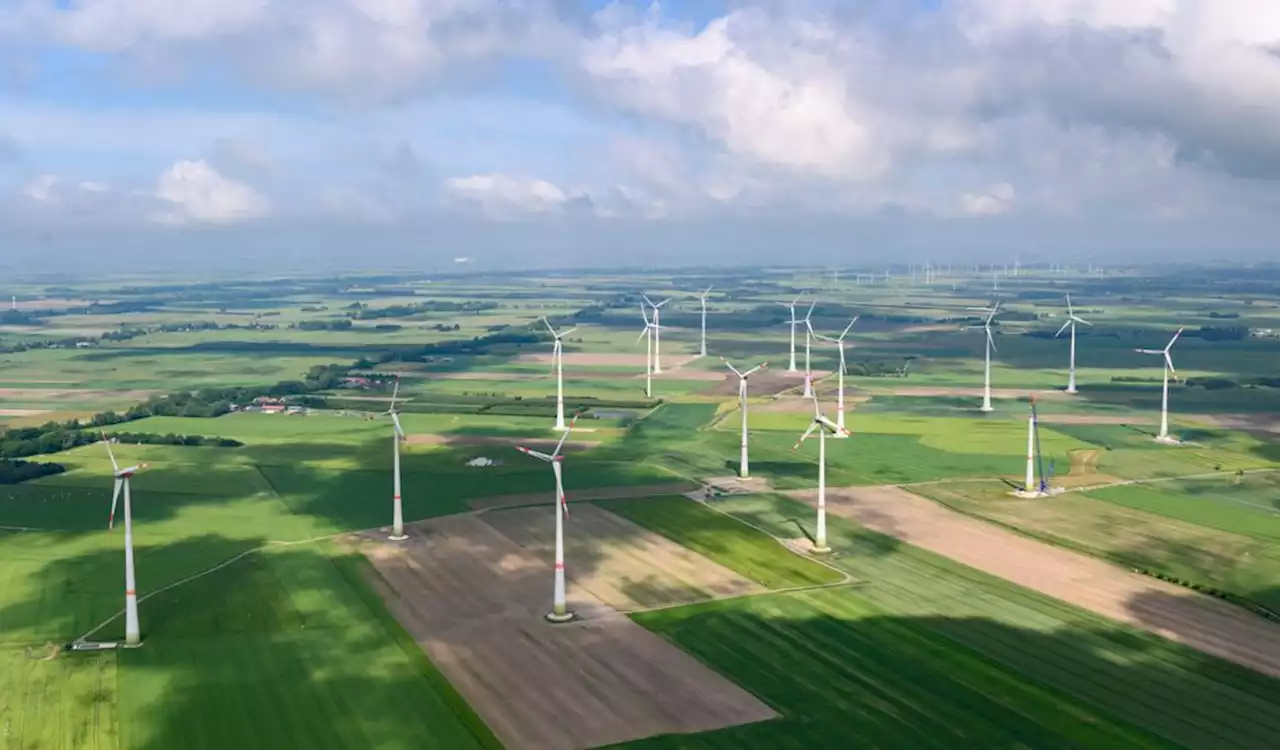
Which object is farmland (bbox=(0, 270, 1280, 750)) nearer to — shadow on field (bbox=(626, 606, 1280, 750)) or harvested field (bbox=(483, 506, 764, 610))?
shadow on field (bbox=(626, 606, 1280, 750))

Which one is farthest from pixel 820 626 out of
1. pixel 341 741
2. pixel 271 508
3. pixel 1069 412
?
pixel 1069 412

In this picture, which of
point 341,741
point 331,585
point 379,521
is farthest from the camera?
point 379,521

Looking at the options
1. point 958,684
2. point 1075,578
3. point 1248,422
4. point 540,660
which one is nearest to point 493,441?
point 1075,578

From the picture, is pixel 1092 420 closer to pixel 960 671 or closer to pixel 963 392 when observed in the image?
pixel 963 392

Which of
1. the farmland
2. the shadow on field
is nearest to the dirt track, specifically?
the farmland

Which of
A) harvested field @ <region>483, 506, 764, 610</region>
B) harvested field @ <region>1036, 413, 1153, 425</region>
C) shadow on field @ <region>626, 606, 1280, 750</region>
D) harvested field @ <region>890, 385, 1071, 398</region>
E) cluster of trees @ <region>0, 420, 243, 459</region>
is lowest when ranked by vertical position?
shadow on field @ <region>626, 606, 1280, 750</region>

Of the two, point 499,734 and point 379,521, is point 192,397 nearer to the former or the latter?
point 379,521

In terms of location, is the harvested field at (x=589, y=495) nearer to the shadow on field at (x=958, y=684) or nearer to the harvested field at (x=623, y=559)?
the harvested field at (x=623, y=559)
